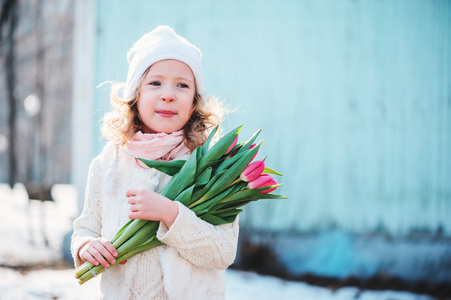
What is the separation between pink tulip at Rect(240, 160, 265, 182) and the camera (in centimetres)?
161

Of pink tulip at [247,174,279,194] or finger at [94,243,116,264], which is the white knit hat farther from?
finger at [94,243,116,264]

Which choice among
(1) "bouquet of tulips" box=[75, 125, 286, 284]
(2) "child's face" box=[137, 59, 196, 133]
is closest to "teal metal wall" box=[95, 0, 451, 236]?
(2) "child's face" box=[137, 59, 196, 133]

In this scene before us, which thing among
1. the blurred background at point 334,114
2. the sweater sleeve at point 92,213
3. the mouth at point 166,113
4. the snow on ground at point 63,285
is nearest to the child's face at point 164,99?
the mouth at point 166,113

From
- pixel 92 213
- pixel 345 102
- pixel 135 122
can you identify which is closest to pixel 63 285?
pixel 92 213

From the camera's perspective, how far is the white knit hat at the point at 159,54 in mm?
1743

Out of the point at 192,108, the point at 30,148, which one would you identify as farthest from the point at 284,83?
the point at 30,148

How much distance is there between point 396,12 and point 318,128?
4.33 feet

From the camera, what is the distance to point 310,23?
4477 mm

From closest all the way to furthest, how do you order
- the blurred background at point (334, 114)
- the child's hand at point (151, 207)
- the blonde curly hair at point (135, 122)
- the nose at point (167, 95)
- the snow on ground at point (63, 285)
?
1. the child's hand at point (151, 207)
2. the nose at point (167, 95)
3. the blonde curly hair at point (135, 122)
4. the snow on ground at point (63, 285)
5. the blurred background at point (334, 114)

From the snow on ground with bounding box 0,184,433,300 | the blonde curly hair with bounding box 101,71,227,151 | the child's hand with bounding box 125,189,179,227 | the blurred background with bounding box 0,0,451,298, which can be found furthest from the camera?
the blurred background with bounding box 0,0,451,298

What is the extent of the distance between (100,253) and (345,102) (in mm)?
3408

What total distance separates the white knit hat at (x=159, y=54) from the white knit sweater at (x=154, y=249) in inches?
11.8

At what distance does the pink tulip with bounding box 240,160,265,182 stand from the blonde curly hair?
29cm

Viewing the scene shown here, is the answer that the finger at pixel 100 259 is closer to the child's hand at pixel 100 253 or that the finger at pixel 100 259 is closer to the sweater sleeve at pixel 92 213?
the child's hand at pixel 100 253
